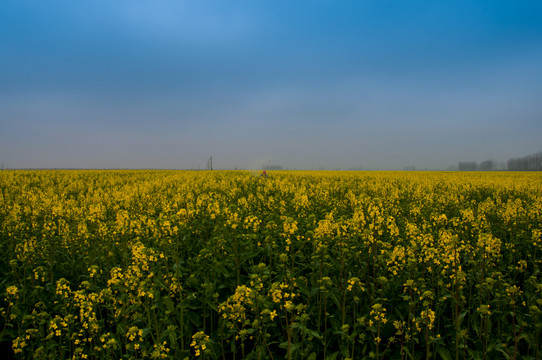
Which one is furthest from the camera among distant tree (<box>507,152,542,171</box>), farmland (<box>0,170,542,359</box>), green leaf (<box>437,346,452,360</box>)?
distant tree (<box>507,152,542,171</box>)

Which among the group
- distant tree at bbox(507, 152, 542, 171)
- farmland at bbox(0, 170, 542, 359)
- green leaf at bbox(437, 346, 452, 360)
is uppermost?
distant tree at bbox(507, 152, 542, 171)

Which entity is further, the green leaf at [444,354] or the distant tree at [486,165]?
the distant tree at [486,165]

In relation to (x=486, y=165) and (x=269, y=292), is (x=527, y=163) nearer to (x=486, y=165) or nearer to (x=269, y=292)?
(x=486, y=165)

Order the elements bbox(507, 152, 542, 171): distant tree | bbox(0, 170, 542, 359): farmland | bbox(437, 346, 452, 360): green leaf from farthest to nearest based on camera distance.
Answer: bbox(507, 152, 542, 171): distant tree → bbox(437, 346, 452, 360): green leaf → bbox(0, 170, 542, 359): farmland

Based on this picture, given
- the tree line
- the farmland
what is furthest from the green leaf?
the tree line

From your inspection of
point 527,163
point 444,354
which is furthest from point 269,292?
point 527,163

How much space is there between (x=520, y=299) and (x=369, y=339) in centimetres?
318

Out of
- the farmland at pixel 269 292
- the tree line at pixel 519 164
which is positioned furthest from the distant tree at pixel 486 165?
the farmland at pixel 269 292

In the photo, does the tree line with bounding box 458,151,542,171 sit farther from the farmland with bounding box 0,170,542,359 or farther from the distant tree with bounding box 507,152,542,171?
the farmland with bounding box 0,170,542,359

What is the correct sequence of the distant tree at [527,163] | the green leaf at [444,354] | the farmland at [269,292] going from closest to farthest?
1. the farmland at [269,292]
2. the green leaf at [444,354]
3. the distant tree at [527,163]

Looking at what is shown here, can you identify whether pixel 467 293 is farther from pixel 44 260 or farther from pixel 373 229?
pixel 44 260

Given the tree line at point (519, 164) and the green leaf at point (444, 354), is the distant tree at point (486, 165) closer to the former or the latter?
the tree line at point (519, 164)

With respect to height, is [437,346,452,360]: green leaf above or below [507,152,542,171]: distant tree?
below

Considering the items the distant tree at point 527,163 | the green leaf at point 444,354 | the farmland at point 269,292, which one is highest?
the distant tree at point 527,163
